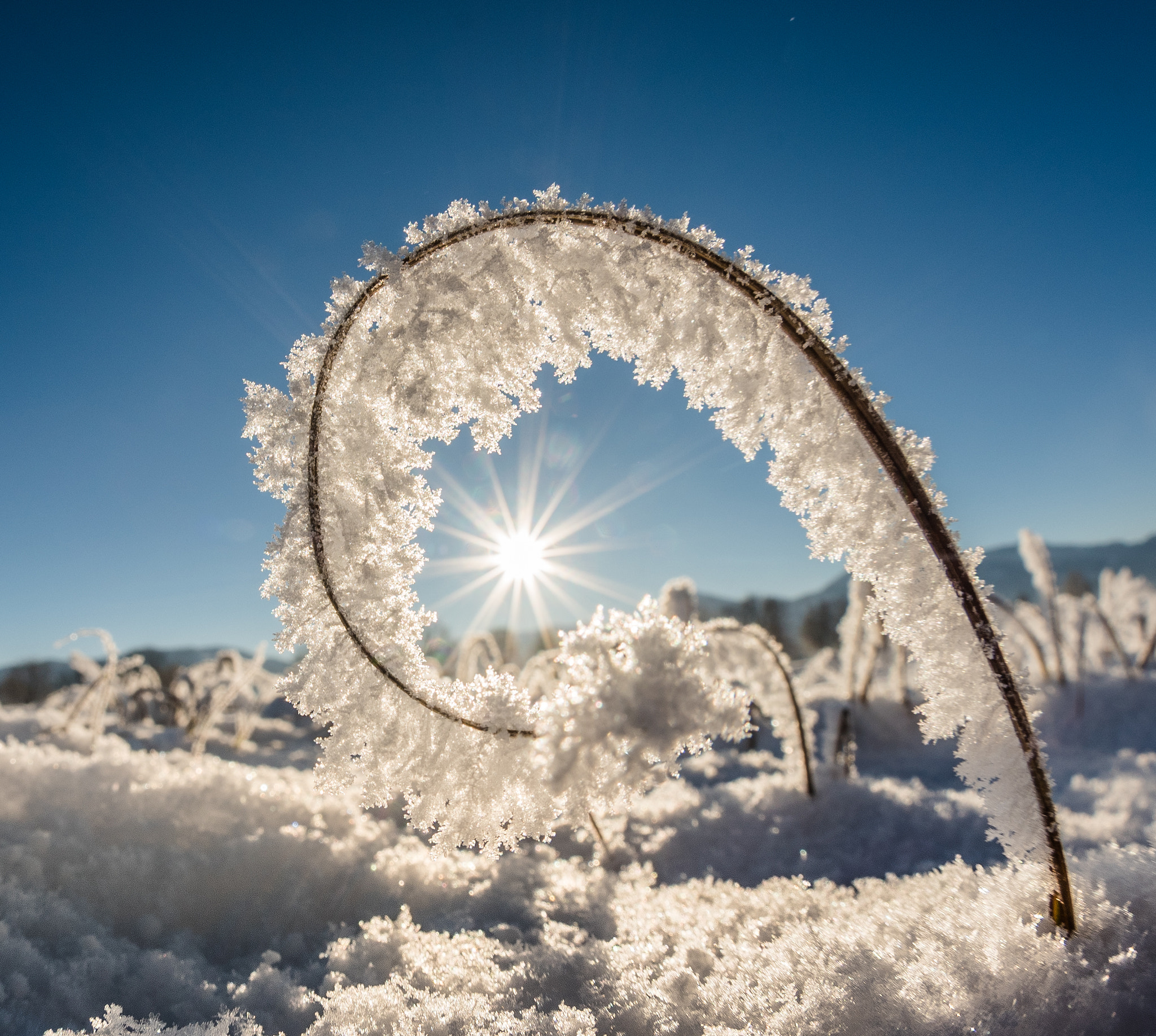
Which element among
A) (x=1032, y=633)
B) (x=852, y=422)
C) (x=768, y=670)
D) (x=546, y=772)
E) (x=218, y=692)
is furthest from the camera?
(x=1032, y=633)

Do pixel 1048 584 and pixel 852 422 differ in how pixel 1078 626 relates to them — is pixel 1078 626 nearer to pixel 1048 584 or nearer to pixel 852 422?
pixel 1048 584

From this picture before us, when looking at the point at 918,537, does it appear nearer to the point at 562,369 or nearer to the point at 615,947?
the point at 562,369

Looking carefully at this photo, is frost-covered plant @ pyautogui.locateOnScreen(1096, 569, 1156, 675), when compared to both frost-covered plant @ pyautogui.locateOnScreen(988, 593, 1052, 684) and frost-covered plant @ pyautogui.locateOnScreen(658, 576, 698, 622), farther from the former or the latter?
frost-covered plant @ pyautogui.locateOnScreen(658, 576, 698, 622)

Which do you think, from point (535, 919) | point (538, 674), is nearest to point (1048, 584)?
point (538, 674)

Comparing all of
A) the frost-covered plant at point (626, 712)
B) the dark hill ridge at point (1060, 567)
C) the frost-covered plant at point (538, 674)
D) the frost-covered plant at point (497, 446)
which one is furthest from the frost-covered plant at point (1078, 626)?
the dark hill ridge at point (1060, 567)

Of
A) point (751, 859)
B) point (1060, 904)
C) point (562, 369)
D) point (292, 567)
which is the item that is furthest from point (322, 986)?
point (751, 859)
